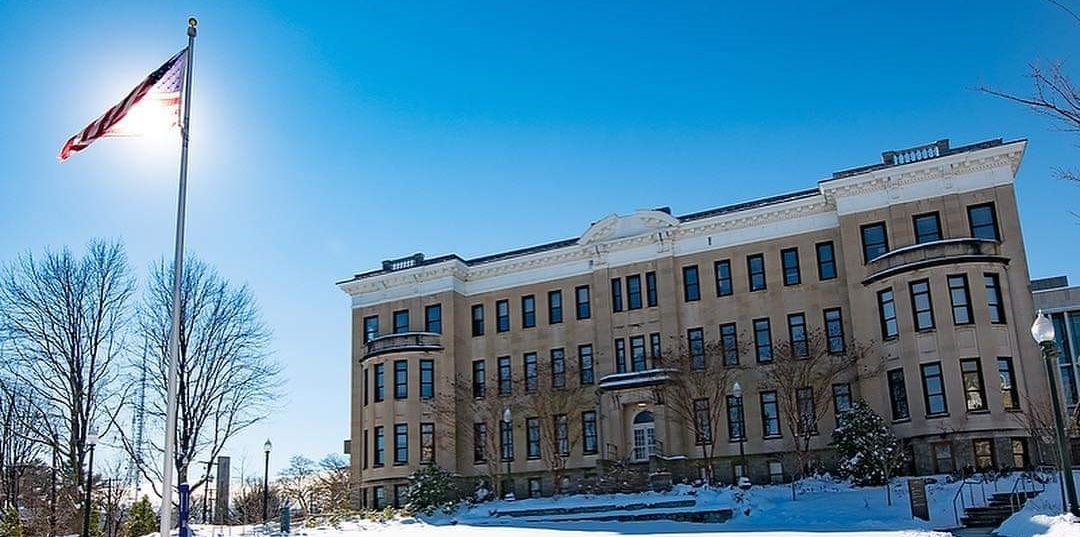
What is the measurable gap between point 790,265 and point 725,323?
3.71 m

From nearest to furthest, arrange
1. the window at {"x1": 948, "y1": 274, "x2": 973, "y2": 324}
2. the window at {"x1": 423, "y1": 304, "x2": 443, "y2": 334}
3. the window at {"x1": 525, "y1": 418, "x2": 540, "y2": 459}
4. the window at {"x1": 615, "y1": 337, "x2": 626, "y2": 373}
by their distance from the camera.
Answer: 1. the window at {"x1": 948, "y1": 274, "x2": 973, "y2": 324}
2. the window at {"x1": 615, "y1": 337, "x2": 626, "y2": 373}
3. the window at {"x1": 525, "y1": 418, "x2": 540, "y2": 459}
4. the window at {"x1": 423, "y1": 304, "x2": 443, "y2": 334}

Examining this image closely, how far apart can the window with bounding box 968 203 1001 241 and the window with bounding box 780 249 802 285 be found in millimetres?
7001

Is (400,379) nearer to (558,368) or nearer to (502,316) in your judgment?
(502,316)

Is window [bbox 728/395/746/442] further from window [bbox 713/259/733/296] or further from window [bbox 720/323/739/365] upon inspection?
window [bbox 713/259/733/296]

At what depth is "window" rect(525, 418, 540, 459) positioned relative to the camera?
45.4m

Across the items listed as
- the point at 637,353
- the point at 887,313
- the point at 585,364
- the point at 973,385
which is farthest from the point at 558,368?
the point at 973,385

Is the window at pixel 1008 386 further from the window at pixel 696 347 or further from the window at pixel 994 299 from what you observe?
the window at pixel 696 347

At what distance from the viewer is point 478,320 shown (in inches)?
1930

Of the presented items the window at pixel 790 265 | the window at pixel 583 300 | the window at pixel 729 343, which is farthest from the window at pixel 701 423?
the window at pixel 583 300

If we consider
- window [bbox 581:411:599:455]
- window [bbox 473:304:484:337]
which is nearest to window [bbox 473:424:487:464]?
window [bbox 473:304:484:337]

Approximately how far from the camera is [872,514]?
2694 centimetres

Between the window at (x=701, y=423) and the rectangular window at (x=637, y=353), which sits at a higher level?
the rectangular window at (x=637, y=353)

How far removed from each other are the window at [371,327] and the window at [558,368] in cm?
1013

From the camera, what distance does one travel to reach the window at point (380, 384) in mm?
47906
